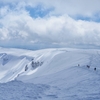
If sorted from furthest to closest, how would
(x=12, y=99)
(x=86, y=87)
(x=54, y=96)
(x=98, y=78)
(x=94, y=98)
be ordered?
(x=98, y=78) < (x=86, y=87) < (x=54, y=96) < (x=12, y=99) < (x=94, y=98)

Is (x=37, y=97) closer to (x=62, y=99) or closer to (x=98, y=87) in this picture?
(x=62, y=99)

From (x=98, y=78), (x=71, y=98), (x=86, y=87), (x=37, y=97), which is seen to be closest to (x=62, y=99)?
(x=71, y=98)

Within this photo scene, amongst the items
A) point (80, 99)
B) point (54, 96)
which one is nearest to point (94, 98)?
point (80, 99)

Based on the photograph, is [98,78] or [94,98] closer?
[94,98]

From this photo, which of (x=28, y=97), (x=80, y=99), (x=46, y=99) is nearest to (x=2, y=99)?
(x=28, y=97)

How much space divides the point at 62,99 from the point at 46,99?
1.56 m

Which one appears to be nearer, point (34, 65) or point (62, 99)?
point (62, 99)

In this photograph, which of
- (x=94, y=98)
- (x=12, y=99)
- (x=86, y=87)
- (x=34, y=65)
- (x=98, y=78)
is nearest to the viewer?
(x=94, y=98)

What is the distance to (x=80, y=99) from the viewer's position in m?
15.8

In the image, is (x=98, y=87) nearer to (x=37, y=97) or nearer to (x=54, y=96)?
(x=54, y=96)

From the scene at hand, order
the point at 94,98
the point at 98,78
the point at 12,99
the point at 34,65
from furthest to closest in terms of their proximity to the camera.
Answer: the point at 34,65, the point at 98,78, the point at 12,99, the point at 94,98

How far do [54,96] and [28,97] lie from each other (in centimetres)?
257

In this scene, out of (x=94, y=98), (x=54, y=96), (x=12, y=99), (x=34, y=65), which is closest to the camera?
(x=94, y=98)

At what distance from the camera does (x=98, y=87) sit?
1906cm
